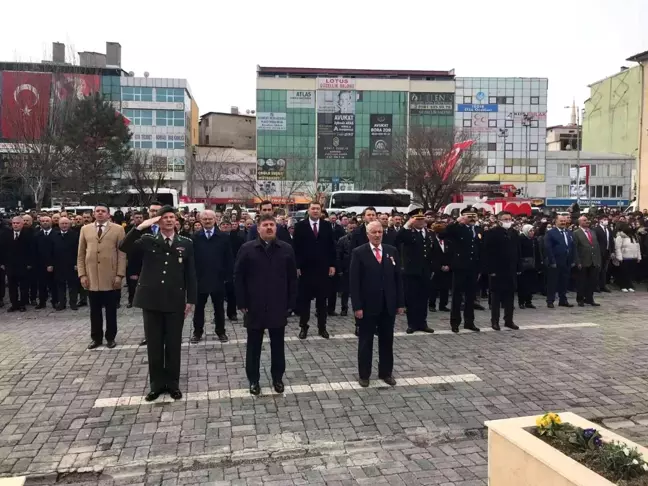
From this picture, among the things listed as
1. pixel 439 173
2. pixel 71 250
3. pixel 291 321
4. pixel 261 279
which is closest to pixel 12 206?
pixel 439 173

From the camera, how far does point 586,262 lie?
40.0 feet

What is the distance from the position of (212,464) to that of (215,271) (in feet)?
14.9

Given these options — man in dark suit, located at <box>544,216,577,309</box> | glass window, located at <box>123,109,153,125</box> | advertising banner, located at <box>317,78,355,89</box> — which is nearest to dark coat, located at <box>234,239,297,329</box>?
man in dark suit, located at <box>544,216,577,309</box>

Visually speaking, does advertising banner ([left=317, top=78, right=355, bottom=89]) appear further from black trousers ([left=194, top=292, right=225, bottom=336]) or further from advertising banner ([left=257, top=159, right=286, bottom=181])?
black trousers ([left=194, top=292, right=225, bottom=336])

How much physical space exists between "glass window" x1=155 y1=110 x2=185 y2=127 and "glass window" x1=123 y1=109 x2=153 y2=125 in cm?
83

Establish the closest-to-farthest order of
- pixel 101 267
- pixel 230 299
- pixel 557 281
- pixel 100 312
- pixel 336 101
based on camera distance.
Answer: pixel 101 267, pixel 100 312, pixel 230 299, pixel 557 281, pixel 336 101

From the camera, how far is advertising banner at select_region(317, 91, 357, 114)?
75312 millimetres

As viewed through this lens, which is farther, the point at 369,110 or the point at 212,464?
the point at 369,110

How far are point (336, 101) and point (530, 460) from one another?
75.1 meters

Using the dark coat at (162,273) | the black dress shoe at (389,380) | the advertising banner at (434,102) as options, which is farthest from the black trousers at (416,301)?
the advertising banner at (434,102)

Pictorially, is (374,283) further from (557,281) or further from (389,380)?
(557,281)

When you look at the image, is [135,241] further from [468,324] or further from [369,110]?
[369,110]

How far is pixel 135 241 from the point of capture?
613 cm

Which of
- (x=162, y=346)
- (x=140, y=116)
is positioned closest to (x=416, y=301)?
(x=162, y=346)
